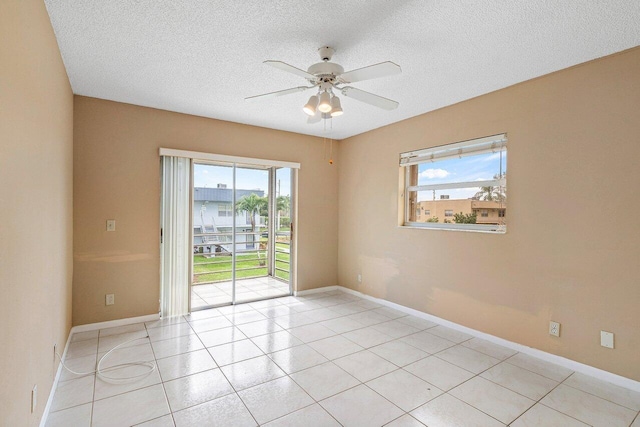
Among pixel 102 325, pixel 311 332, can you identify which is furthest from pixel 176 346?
pixel 311 332

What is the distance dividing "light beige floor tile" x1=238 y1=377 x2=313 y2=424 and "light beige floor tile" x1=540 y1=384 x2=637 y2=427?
175cm

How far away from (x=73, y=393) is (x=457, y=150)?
4.21 meters

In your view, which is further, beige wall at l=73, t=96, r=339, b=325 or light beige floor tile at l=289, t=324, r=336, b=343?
beige wall at l=73, t=96, r=339, b=325

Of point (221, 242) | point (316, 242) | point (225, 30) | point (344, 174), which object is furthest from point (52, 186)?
point (344, 174)

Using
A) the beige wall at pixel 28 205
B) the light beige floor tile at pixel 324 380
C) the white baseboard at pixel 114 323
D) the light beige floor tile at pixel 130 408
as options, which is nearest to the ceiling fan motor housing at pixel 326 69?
the beige wall at pixel 28 205

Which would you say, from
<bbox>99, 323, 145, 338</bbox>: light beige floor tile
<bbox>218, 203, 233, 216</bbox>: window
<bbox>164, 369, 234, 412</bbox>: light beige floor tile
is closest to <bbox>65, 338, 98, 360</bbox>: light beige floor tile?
<bbox>99, 323, 145, 338</bbox>: light beige floor tile

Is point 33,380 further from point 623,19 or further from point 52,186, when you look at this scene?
point 623,19

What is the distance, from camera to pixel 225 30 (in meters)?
2.19

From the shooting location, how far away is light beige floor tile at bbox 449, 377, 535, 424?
211 centimetres

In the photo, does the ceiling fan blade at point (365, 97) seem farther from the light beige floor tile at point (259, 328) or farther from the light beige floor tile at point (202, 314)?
the light beige floor tile at point (202, 314)

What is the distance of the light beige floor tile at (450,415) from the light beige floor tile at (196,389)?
1392mm

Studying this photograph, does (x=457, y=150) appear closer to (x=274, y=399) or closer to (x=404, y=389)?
(x=404, y=389)

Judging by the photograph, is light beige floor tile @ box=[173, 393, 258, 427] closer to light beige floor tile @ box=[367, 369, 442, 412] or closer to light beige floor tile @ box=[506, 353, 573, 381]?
light beige floor tile @ box=[367, 369, 442, 412]

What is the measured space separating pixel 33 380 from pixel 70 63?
2.49m
